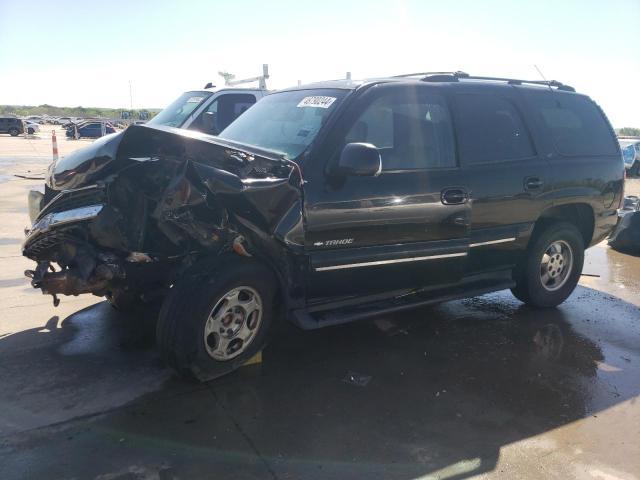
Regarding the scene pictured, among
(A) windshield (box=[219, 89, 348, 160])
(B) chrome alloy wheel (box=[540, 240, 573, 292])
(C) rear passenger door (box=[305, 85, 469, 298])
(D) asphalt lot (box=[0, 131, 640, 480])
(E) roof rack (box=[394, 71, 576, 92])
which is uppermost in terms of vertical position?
(E) roof rack (box=[394, 71, 576, 92])

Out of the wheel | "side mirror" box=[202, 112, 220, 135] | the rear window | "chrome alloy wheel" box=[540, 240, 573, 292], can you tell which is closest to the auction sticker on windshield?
the rear window

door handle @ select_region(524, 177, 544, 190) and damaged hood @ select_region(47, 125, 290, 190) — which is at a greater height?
damaged hood @ select_region(47, 125, 290, 190)

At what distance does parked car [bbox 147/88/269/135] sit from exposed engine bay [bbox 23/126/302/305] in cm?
540

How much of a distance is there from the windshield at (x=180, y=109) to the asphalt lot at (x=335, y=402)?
16.1 feet

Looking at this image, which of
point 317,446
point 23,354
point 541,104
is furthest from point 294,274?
point 541,104

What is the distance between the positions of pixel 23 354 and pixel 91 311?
96 cm

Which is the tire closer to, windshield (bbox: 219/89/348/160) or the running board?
the running board

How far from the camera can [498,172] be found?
14.9 ft

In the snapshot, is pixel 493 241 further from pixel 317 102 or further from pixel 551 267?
pixel 317 102

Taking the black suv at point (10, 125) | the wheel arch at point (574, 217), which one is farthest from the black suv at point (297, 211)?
the black suv at point (10, 125)

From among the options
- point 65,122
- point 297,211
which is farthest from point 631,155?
Result: point 65,122

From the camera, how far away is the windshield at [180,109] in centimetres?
920

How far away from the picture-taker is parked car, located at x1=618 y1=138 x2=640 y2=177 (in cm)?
2062

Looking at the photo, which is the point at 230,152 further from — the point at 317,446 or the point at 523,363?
the point at 523,363
